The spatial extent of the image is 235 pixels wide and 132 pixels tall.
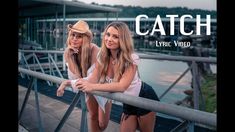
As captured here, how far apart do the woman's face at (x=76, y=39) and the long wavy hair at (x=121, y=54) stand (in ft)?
0.85

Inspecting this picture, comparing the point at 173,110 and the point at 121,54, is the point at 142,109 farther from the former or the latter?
the point at 173,110

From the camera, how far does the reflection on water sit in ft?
6.15

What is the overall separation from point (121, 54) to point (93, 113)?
0.39 meters

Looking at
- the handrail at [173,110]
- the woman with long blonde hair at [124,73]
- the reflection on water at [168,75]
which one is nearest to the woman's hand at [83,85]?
the woman with long blonde hair at [124,73]

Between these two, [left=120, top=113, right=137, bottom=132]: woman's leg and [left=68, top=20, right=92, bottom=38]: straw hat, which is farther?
[left=68, top=20, right=92, bottom=38]: straw hat

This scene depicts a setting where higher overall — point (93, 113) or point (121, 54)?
point (121, 54)

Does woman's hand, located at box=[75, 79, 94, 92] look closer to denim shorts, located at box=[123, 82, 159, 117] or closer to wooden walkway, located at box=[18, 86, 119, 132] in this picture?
denim shorts, located at box=[123, 82, 159, 117]

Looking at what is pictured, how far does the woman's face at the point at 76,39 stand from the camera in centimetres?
167

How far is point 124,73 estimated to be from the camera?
1.29 meters

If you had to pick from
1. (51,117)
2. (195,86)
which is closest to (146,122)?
(195,86)

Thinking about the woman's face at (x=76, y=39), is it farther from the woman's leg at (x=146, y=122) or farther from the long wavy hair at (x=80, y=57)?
the woman's leg at (x=146, y=122)

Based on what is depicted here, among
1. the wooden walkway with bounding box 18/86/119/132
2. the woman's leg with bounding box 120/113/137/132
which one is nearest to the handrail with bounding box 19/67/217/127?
the woman's leg with bounding box 120/113/137/132

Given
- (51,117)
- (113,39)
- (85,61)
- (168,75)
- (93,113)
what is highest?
(113,39)
